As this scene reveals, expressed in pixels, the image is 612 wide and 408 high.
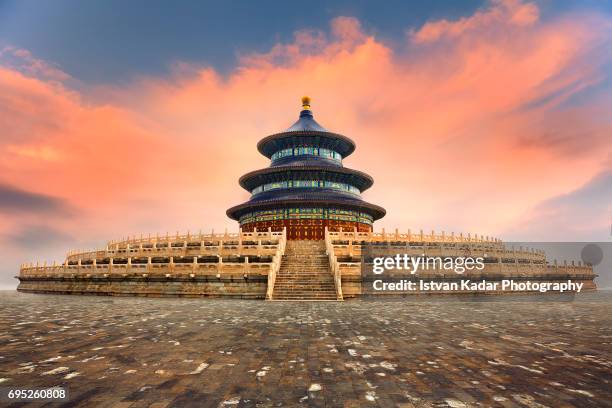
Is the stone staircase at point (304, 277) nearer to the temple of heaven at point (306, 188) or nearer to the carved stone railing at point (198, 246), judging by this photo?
the carved stone railing at point (198, 246)

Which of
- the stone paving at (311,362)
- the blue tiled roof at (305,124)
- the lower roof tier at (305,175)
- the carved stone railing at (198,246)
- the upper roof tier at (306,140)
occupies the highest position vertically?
the blue tiled roof at (305,124)

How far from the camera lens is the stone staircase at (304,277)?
2047 cm

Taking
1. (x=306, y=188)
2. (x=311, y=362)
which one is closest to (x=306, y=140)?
(x=306, y=188)

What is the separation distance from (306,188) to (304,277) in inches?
1002

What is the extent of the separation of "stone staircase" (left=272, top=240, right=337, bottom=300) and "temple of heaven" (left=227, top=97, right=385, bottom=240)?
53.6 ft

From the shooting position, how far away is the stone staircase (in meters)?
20.5

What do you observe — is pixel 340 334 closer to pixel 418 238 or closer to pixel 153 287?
pixel 153 287

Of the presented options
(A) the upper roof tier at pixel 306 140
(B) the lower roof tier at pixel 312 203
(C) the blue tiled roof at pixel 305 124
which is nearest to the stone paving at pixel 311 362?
(B) the lower roof tier at pixel 312 203

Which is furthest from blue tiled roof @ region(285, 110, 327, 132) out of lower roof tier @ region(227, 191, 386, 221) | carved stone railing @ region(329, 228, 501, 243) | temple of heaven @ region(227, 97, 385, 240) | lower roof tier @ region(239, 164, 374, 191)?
carved stone railing @ region(329, 228, 501, 243)

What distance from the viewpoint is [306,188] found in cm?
4719

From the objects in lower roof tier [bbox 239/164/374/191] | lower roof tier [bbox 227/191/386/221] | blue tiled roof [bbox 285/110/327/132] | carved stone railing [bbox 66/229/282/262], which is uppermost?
blue tiled roof [bbox 285/110/327/132]

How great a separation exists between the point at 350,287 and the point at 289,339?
1356 centimetres

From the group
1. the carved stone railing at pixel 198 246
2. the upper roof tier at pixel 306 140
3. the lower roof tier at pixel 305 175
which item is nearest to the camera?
the carved stone railing at pixel 198 246

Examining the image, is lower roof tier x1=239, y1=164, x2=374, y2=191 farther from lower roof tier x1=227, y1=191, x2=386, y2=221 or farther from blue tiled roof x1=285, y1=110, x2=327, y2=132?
blue tiled roof x1=285, y1=110, x2=327, y2=132
